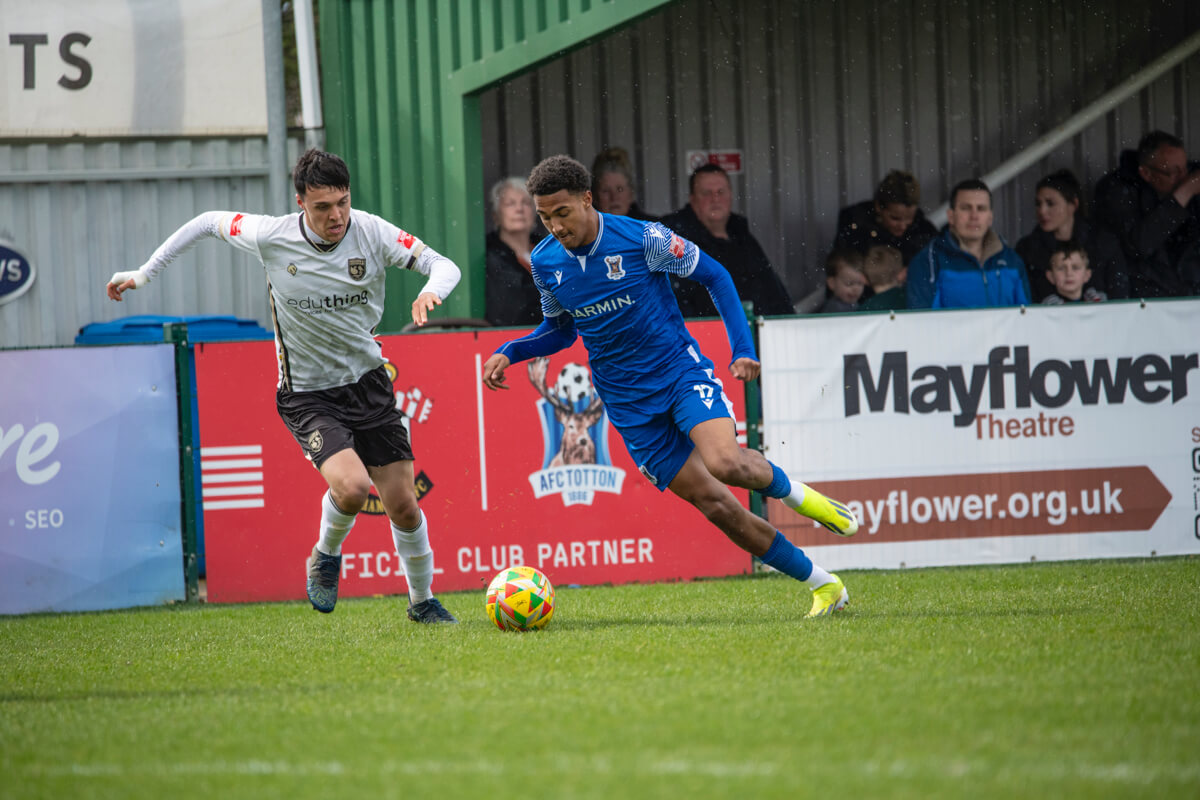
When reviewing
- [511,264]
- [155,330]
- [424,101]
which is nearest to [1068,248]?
[511,264]

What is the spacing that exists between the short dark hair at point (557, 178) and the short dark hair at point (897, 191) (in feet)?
23.2

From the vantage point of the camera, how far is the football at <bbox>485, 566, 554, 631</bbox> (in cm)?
627

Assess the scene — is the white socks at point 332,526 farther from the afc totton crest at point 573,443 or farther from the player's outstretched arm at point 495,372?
the afc totton crest at point 573,443

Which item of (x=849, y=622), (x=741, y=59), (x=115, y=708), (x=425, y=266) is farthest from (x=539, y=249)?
(x=741, y=59)

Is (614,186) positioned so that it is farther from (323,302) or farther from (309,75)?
(323,302)

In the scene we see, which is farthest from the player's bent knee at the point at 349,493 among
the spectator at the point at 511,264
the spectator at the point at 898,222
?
the spectator at the point at 898,222

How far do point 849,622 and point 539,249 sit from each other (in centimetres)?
241

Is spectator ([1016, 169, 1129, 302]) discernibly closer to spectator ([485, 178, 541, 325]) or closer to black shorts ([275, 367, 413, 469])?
spectator ([485, 178, 541, 325])

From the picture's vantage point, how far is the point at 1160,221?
12.8 metres

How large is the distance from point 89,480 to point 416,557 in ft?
9.92

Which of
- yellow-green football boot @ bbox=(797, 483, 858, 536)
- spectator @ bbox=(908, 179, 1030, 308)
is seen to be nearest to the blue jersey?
yellow-green football boot @ bbox=(797, 483, 858, 536)

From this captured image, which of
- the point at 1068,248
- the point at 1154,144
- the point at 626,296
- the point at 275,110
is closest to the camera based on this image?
the point at 626,296

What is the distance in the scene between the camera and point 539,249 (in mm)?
6426

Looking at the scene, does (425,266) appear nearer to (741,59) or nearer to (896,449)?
(896,449)
